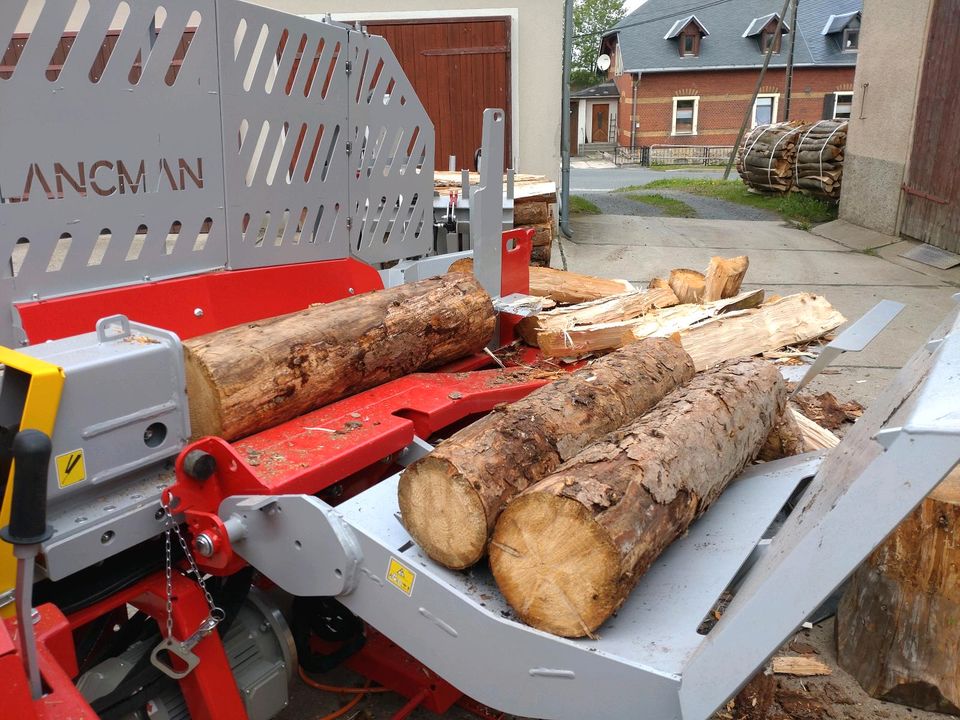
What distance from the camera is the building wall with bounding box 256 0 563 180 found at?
11.3 meters

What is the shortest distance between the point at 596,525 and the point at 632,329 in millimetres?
2747

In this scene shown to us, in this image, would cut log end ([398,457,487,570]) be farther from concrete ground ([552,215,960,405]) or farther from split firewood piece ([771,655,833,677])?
concrete ground ([552,215,960,405])

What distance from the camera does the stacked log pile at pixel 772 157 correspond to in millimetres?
16609

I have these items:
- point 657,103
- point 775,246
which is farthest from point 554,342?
point 657,103

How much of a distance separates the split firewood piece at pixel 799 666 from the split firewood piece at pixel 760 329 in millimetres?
1747

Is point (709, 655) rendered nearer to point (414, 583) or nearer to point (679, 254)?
point (414, 583)

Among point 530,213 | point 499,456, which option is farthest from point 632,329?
point 530,213

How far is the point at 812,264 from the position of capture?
1113 cm

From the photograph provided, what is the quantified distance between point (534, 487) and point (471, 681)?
500 millimetres

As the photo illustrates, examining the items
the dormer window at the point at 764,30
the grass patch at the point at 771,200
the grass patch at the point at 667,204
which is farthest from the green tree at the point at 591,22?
the grass patch at the point at 667,204

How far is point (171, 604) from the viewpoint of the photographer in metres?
2.33

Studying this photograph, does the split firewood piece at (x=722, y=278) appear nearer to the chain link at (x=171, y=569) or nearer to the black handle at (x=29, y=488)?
the chain link at (x=171, y=569)

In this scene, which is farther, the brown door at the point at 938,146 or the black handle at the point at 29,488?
the brown door at the point at 938,146

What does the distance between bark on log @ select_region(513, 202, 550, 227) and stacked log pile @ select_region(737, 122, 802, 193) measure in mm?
9846
